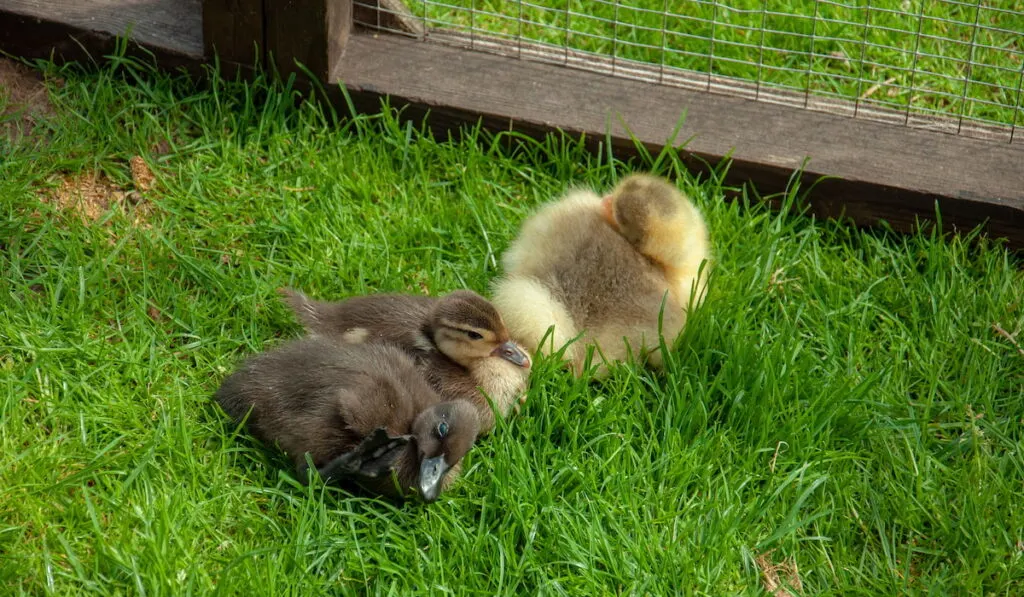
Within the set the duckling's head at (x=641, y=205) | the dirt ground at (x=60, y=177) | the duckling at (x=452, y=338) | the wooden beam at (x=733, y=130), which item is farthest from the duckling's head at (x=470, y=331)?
the dirt ground at (x=60, y=177)

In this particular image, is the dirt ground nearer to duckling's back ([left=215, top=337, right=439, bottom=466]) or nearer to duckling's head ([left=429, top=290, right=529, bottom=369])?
duckling's back ([left=215, top=337, right=439, bottom=466])

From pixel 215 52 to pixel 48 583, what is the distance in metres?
2.44

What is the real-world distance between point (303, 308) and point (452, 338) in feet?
1.70

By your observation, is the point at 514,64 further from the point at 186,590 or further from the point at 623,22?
the point at 186,590

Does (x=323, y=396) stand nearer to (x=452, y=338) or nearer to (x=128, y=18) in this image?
(x=452, y=338)

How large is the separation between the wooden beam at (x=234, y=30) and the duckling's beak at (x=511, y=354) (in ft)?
5.91

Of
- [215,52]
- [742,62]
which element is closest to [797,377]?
[742,62]

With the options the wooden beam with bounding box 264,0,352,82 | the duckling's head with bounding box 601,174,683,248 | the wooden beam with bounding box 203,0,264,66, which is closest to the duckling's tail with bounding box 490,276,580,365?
the duckling's head with bounding box 601,174,683,248

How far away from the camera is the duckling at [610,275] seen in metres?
3.72

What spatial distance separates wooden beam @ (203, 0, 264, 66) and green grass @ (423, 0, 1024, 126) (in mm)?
888

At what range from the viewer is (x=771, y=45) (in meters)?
5.28

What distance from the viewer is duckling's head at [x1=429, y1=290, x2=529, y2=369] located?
138 inches

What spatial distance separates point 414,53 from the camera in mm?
4812

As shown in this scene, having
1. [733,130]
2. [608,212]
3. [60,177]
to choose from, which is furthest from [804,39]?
[60,177]
